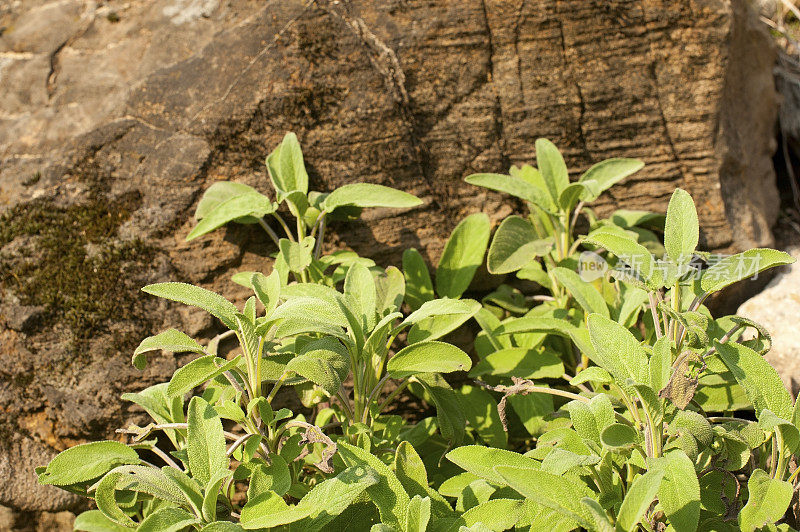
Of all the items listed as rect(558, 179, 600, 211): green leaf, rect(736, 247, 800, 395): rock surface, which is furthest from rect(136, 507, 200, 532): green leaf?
rect(736, 247, 800, 395): rock surface

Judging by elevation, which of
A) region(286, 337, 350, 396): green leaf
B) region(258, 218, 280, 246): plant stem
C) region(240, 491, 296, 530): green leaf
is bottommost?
region(240, 491, 296, 530): green leaf

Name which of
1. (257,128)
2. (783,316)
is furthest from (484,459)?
(783,316)

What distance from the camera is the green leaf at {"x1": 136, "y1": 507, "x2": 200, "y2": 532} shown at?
1.52 m

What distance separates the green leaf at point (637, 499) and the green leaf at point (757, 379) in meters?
0.46

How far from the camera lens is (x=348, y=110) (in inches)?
103

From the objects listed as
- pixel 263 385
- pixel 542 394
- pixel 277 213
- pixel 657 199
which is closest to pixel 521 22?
pixel 657 199

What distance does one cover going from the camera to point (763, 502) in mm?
1629

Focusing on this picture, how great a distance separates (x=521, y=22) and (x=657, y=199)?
930 millimetres

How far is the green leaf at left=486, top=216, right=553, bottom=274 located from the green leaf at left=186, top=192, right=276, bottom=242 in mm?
798

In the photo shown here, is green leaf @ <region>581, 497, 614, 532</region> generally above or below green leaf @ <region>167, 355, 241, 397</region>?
below

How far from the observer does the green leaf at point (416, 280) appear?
2.47 m

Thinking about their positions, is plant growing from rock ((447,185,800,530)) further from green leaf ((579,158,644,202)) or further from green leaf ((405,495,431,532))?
green leaf ((579,158,644,202))

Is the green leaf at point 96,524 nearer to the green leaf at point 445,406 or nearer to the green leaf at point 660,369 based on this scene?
the green leaf at point 445,406

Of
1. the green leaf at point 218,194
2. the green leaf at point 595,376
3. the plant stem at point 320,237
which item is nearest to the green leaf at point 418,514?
the green leaf at point 595,376
